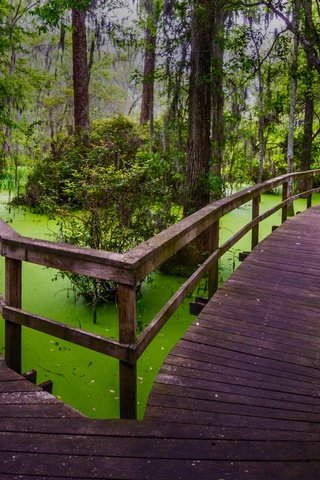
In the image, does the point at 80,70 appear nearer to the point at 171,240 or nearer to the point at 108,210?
the point at 108,210

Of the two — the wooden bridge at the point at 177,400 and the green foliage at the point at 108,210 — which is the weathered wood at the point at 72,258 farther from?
the green foliage at the point at 108,210

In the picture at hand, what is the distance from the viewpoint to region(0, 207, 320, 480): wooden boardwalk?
171cm

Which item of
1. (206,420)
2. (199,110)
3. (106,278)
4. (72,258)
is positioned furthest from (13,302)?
(199,110)

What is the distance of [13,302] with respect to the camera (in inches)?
100

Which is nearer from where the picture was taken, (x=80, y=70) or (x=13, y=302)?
(x=13, y=302)

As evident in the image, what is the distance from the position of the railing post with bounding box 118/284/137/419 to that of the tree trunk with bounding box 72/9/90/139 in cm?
963

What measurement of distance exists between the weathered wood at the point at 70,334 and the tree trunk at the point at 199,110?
167 inches

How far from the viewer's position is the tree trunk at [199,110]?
20.3ft

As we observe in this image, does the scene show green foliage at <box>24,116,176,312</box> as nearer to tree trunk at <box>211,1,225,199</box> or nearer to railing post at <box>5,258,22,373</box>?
tree trunk at <box>211,1,225,199</box>


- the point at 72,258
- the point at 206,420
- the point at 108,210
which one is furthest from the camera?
the point at 108,210

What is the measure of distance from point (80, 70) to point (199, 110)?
20.9 feet

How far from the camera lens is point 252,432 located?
198 cm

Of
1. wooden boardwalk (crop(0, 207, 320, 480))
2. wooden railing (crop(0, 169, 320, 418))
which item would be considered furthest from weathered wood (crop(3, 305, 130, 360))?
wooden boardwalk (crop(0, 207, 320, 480))

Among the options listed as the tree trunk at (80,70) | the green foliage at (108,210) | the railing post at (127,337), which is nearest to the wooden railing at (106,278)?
the railing post at (127,337)
